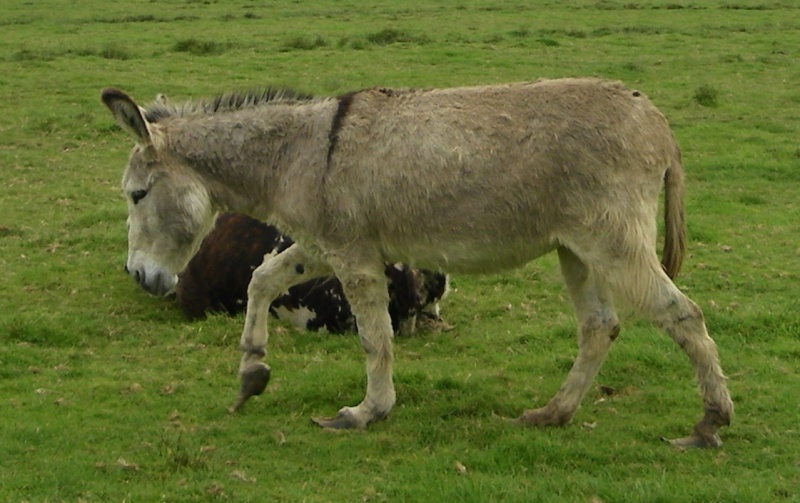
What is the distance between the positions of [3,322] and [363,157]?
12.5 feet

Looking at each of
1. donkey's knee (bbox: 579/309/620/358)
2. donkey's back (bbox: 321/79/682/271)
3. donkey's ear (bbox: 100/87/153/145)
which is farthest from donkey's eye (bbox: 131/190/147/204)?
donkey's knee (bbox: 579/309/620/358)

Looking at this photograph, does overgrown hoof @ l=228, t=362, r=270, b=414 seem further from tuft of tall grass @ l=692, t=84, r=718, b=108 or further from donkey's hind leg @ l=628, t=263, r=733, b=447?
tuft of tall grass @ l=692, t=84, r=718, b=108

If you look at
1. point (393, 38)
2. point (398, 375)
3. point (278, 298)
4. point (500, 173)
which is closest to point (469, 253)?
point (500, 173)

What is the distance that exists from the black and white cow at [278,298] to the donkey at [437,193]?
160 centimetres

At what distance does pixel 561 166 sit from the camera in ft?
20.8

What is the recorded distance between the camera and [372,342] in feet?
22.1

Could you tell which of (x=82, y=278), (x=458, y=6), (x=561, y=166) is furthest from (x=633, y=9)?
Result: (x=561, y=166)

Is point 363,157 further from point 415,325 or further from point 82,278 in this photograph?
point 82,278

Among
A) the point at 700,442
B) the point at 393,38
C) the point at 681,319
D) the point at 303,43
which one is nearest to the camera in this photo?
the point at 681,319

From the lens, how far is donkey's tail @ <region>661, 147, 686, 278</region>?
21.7ft

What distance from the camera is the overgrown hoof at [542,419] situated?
6.74 m

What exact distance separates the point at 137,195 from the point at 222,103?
2.85 ft

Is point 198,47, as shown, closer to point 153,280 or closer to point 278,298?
point 278,298

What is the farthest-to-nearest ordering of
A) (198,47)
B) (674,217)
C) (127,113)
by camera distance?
(198,47), (674,217), (127,113)
